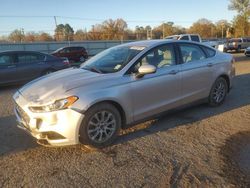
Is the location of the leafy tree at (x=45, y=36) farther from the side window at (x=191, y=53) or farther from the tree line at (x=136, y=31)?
the side window at (x=191, y=53)

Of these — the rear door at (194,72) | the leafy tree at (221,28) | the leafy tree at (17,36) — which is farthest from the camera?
the leafy tree at (221,28)

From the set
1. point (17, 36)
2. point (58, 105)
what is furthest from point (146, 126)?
point (17, 36)

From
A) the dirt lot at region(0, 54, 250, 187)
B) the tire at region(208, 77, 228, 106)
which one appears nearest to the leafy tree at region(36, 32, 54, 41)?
the tire at region(208, 77, 228, 106)

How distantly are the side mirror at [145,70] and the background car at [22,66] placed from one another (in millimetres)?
7039

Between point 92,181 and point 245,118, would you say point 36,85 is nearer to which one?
point 92,181

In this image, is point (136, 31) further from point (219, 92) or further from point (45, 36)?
point (219, 92)

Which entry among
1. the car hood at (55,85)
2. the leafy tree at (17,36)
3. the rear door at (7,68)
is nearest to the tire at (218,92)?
the car hood at (55,85)

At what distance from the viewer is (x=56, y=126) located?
160 inches

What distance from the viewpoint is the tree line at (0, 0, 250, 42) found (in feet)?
143

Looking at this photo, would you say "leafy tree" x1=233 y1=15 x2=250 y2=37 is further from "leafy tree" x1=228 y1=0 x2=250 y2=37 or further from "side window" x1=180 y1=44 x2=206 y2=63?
"side window" x1=180 y1=44 x2=206 y2=63

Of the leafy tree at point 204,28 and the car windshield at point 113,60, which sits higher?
the leafy tree at point 204,28

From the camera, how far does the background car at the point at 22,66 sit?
1035 cm

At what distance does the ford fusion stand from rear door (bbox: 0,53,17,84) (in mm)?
5735

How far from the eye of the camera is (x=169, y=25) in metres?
77.3
